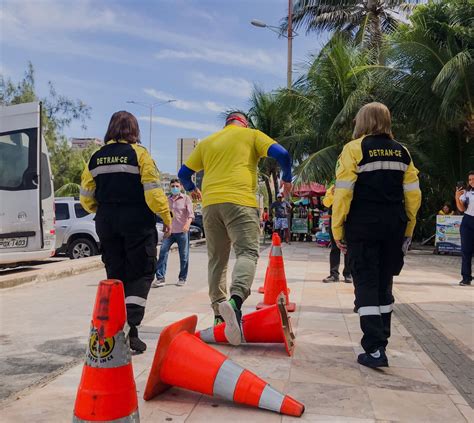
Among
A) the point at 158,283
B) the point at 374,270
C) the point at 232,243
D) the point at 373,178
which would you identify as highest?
the point at 373,178

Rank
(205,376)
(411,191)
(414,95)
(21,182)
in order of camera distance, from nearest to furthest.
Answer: (205,376)
(411,191)
(21,182)
(414,95)

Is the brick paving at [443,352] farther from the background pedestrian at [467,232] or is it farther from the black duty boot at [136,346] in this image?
the background pedestrian at [467,232]

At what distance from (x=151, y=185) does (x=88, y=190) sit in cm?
59

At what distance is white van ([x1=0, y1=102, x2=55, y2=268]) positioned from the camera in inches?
319

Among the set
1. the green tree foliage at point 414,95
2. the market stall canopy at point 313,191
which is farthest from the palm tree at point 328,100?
the market stall canopy at point 313,191

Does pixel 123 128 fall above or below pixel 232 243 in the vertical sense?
above

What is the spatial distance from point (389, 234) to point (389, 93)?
42.2 feet

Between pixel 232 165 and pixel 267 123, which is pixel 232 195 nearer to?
pixel 232 165

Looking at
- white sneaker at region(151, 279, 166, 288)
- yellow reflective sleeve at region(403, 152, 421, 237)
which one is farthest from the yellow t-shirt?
white sneaker at region(151, 279, 166, 288)

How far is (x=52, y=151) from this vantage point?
3672 cm

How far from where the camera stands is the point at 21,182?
822 cm

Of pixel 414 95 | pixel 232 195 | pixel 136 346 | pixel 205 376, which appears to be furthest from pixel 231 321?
pixel 414 95

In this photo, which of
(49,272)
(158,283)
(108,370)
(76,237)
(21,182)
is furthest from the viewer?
(76,237)

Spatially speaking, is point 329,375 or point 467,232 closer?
point 329,375
